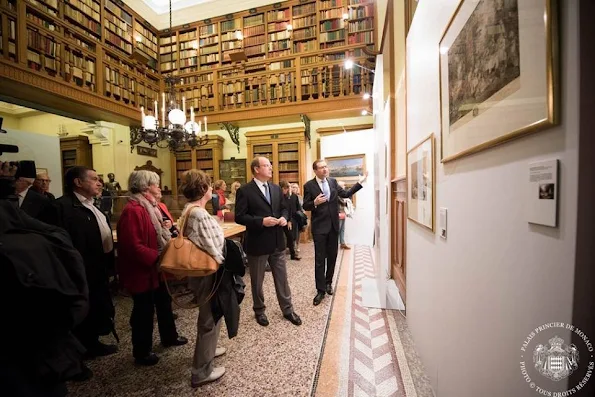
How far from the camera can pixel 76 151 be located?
7.11 meters

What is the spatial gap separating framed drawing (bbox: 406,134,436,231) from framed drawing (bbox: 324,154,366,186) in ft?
10.6

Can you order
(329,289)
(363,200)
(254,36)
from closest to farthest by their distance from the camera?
(329,289) → (363,200) → (254,36)

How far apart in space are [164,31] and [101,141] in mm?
4273

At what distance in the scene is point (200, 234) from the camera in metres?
1.54

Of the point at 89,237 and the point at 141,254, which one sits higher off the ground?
the point at 89,237

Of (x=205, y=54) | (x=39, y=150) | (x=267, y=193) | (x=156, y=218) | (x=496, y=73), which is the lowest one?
(x=156, y=218)

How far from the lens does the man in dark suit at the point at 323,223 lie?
2.88m

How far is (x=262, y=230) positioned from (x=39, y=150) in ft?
19.3

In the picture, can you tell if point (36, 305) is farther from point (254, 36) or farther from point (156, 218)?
point (254, 36)

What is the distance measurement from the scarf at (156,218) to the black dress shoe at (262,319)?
3.68 feet

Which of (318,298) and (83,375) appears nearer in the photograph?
(83,375)

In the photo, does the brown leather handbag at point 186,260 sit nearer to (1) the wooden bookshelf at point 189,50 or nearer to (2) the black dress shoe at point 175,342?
(2) the black dress shoe at point 175,342

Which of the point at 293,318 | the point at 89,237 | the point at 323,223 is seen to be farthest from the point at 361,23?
the point at 89,237

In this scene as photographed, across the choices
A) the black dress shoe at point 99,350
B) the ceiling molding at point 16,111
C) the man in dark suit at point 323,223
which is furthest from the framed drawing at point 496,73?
the ceiling molding at point 16,111
